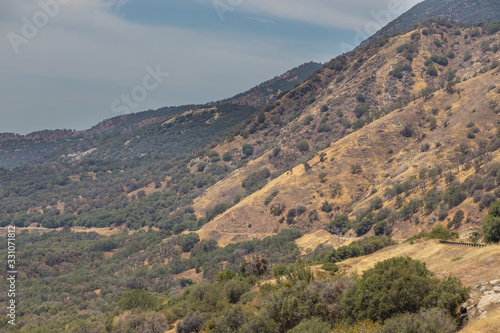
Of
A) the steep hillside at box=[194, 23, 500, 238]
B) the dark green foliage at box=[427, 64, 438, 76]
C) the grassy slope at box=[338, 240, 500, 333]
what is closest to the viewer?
the grassy slope at box=[338, 240, 500, 333]

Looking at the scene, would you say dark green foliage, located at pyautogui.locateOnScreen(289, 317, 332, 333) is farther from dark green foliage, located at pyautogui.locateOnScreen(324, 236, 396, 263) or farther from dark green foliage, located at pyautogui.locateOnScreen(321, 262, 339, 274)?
dark green foliage, located at pyautogui.locateOnScreen(324, 236, 396, 263)

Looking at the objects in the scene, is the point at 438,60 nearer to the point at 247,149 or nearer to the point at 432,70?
the point at 432,70

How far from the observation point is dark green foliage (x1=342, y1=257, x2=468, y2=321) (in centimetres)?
2083

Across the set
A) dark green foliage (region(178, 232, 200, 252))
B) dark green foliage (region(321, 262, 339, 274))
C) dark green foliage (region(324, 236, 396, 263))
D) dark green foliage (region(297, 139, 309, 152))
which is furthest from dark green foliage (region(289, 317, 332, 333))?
dark green foliage (region(297, 139, 309, 152))

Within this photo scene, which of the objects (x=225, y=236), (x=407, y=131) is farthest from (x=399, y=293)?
(x=407, y=131)

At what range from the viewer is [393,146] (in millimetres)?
86062

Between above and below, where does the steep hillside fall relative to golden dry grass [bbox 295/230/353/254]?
above

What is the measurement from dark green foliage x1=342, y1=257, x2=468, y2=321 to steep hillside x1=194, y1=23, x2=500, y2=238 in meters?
24.1

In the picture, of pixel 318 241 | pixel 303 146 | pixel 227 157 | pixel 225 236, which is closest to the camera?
pixel 318 241

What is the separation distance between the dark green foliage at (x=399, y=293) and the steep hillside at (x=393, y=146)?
947 inches

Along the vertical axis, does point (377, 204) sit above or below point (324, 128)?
below

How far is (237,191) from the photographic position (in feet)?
356

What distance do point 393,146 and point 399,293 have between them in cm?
6852

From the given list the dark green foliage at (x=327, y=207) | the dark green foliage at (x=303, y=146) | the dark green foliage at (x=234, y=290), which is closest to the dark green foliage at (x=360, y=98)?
the dark green foliage at (x=303, y=146)
